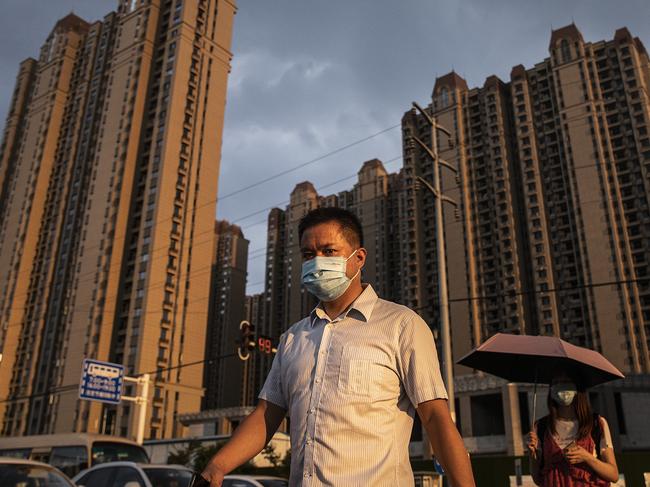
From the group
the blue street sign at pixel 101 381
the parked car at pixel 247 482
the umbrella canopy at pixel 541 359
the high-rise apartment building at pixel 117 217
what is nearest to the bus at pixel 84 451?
the parked car at pixel 247 482

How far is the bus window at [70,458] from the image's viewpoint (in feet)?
55.5

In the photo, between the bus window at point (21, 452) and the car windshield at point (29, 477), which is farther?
the bus window at point (21, 452)

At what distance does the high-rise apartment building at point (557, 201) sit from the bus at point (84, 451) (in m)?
57.7

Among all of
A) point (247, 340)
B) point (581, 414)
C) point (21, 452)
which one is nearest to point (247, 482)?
point (581, 414)

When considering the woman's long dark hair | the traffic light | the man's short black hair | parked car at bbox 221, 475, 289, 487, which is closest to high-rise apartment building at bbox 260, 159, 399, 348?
the traffic light

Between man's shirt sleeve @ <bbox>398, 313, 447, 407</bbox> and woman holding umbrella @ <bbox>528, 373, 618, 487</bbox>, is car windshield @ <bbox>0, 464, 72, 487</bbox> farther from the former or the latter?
man's shirt sleeve @ <bbox>398, 313, 447, 407</bbox>

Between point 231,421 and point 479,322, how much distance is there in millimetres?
33250

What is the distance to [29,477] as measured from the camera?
22.8 feet

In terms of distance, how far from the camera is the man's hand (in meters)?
2.36

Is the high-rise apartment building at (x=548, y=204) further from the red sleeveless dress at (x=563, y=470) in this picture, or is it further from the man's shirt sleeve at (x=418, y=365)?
the man's shirt sleeve at (x=418, y=365)

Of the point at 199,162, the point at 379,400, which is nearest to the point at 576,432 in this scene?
the point at 379,400

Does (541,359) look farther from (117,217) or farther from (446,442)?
(117,217)

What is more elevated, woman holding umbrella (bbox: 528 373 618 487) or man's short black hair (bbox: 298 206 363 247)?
man's short black hair (bbox: 298 206 363 247)

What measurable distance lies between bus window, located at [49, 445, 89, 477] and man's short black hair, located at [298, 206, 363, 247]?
16.5 metres
